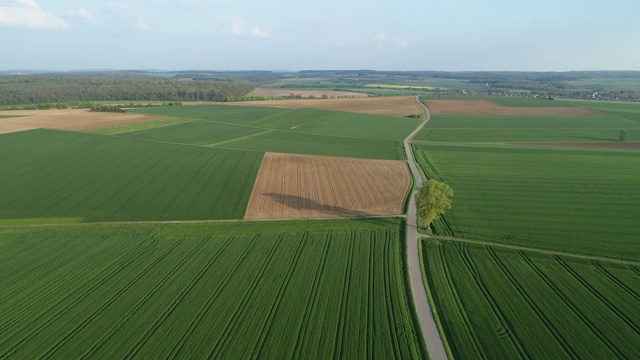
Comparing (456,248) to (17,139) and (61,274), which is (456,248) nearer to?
(61,274)

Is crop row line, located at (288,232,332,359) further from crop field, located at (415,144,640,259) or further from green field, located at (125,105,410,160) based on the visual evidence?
green field, located at (125,105,410,160)

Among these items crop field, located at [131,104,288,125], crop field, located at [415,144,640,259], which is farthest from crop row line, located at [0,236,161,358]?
crop field, located at [131,104,288,125]

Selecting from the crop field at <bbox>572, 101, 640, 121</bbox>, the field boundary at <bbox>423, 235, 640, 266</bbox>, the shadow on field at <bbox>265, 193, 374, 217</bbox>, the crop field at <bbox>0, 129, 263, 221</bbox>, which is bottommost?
the field boundary at <bbox>423, 235, 640, 266</bbox>

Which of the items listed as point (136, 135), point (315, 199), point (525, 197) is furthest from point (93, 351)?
point (136, 135)

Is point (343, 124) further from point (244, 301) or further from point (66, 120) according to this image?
point (244, 301)

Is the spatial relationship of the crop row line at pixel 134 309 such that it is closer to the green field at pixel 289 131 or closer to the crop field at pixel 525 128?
the green field at pixel 289 131

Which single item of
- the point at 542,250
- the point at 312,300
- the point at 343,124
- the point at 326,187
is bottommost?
the point at 312,300

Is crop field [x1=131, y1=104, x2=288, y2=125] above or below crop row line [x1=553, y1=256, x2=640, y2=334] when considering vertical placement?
above

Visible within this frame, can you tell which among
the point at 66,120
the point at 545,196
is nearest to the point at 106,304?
the point at 545,196
